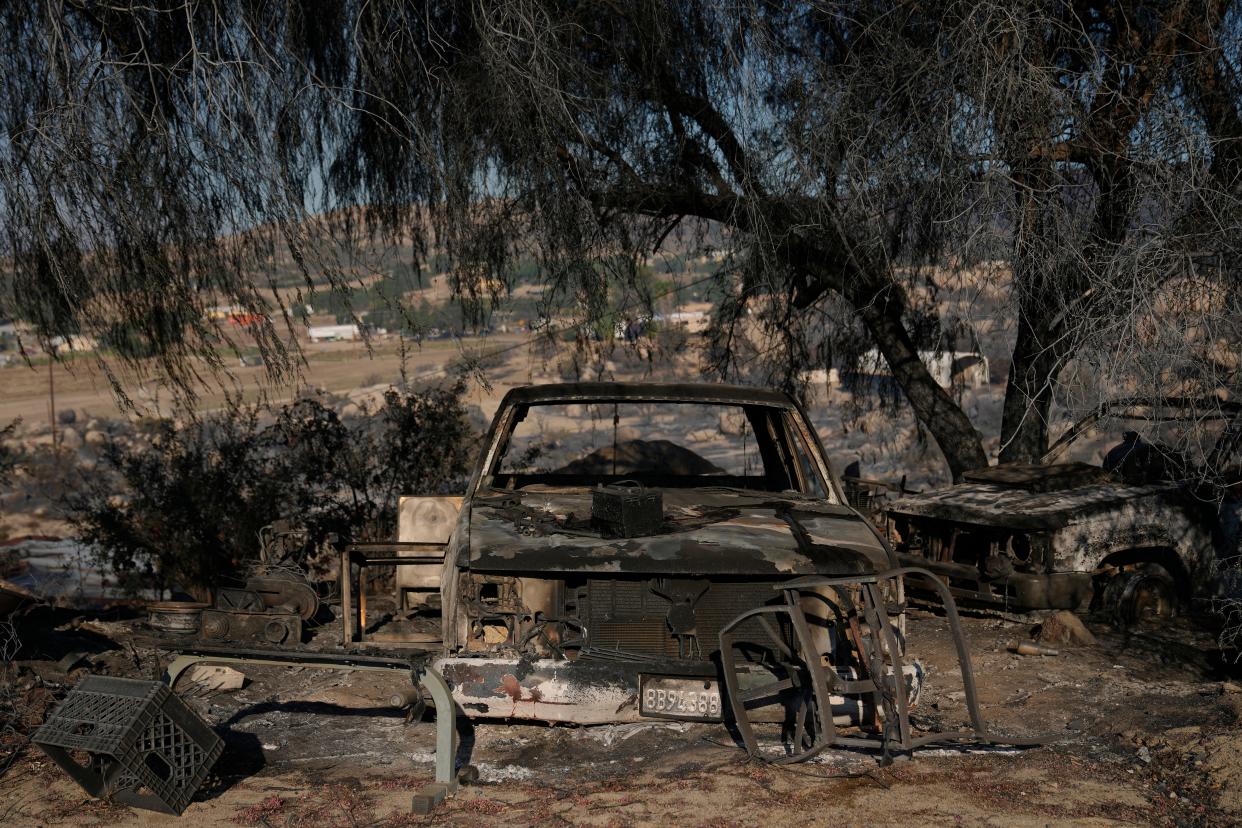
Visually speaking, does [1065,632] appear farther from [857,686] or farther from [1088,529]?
[857,686]

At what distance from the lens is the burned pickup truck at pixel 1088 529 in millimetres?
6961

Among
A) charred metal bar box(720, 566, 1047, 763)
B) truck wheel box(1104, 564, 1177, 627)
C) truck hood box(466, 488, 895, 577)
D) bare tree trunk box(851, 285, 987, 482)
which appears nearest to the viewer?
charred metal bar box(720, 566, 1047, 763)

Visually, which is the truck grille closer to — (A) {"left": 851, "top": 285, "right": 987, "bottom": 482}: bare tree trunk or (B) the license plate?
(B) the license plate

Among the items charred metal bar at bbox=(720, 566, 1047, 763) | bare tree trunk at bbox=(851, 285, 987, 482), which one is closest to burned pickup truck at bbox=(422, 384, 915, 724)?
charred metal bar at bbox=(720, 566, 1047, 763)

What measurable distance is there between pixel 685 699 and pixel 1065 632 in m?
3.56

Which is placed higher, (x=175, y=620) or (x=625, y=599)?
(x=625, y=599)

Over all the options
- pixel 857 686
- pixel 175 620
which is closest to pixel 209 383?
pixel 175 620

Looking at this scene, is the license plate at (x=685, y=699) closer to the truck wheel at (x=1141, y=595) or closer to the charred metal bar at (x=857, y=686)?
the charred metal bar at (x=857, y=686)

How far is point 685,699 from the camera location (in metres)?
4.50

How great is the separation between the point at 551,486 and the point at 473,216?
2120 millimetres

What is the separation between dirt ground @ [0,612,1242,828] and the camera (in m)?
4.05

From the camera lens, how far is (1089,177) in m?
7.58

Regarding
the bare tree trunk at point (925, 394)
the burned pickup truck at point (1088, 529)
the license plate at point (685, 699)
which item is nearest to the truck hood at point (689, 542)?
the license plate at point (685, 699)

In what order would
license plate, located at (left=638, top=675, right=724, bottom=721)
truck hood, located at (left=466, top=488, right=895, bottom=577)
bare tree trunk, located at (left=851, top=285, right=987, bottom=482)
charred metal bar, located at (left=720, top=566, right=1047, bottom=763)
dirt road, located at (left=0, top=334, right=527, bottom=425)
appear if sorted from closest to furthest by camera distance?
charred metal bar, located at (left=720, top=566, right=1047, bottom=763) → license plate, located at (left=638, top=675, right=724, bottom=721) → truck hood, located at (left=466, top=488, right=895, bottom=577) → bare tree trunk, located at (left=851, top=285, right=987, bottom=482) → dirt road, located at (left=0, top=334, right=527, bottom=425)
